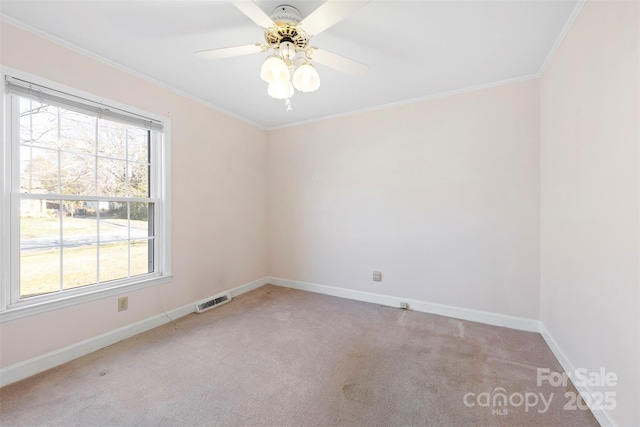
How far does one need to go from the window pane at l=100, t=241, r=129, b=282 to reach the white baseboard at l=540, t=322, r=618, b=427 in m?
3.60

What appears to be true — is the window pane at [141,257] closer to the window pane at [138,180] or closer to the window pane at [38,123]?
the window pane at [138,180]

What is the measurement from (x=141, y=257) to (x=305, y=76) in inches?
93.7

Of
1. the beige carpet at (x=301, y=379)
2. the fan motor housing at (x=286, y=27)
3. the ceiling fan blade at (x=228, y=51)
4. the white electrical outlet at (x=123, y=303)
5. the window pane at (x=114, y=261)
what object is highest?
the fan motor housing at (x=286, y=27)

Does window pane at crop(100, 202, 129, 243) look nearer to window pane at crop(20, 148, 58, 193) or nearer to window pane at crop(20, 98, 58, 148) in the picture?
window pane at crop(20, 148, 58, 193)

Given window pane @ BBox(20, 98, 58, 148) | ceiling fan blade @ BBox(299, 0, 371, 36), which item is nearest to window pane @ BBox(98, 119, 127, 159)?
window pane @ BBox(20, 98, 58, 148)

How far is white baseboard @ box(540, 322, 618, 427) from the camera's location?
52.8 inches

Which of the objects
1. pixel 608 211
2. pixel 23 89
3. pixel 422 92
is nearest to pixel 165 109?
pixel 23 89

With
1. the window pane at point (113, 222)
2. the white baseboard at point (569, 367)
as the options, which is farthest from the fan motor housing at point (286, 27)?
the white baseboard at point (569, 367)

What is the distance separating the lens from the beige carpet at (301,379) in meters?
1.47

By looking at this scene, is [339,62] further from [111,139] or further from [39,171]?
[39,171]

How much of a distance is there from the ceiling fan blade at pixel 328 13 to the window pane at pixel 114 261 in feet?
8.06

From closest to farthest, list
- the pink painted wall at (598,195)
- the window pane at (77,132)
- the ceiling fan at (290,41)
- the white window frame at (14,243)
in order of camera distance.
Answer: the pink painted wall at (598,195)
the ceiling fan at (290,41)
the white window frame at (14,243)
the window pane at (77,132)

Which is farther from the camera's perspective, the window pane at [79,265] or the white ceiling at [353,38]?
the window pane at [79,265]

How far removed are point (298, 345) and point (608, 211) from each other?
2283 mm
